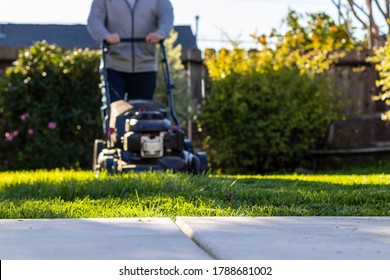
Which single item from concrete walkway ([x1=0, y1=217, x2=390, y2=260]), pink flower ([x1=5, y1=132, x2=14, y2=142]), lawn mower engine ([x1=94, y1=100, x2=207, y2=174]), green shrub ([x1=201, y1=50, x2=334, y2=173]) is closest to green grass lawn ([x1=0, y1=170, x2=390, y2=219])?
concrete walkway ([x1=0, y1=217, x2=390, y2=260])

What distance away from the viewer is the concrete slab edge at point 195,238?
322 cm

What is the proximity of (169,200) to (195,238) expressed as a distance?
5.96ft

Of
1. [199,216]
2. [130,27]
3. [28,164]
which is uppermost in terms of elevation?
[130,27]

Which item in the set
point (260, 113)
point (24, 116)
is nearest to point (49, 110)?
point (24, 116)

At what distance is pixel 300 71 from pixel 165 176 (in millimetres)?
6499

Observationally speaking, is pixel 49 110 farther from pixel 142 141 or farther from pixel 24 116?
pixel 142 141

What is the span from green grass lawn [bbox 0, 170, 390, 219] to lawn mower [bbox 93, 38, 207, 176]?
37.6 inches

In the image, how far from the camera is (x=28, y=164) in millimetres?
11625

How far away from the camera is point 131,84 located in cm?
870

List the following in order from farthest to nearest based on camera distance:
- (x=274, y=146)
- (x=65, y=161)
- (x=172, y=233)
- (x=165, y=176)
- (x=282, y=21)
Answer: (x=282, y=21) → (x=274, y=146) → (x=65, y=161) → (x=165, y=176) → (x=172, y=233)

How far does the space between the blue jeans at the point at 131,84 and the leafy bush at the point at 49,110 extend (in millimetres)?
2841

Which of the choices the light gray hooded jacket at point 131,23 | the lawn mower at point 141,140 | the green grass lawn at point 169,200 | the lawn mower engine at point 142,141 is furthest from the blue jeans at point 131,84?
the green grass lawn at point 169,200
